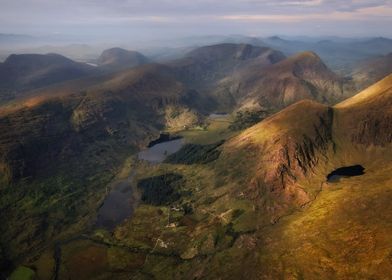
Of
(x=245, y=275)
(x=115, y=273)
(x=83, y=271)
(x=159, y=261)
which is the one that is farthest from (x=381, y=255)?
(x=83, y=271)

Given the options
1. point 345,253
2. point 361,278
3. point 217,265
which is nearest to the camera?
point 361,278

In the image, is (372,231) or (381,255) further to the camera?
(372,231)

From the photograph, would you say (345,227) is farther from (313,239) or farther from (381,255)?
(381,255)

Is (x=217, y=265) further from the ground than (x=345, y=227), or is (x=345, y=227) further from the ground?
(x=345, y=227)

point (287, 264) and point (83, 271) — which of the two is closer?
point (287, 264)

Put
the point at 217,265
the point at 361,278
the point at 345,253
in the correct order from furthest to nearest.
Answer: the point at 217,265, the point at 345,253, the point at 361,278

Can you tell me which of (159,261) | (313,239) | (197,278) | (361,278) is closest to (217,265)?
(197,278)

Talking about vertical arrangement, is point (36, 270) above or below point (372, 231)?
below

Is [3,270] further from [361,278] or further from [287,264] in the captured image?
[361,278]

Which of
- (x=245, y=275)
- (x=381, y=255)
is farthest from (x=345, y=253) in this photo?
(x=245, y=275)
